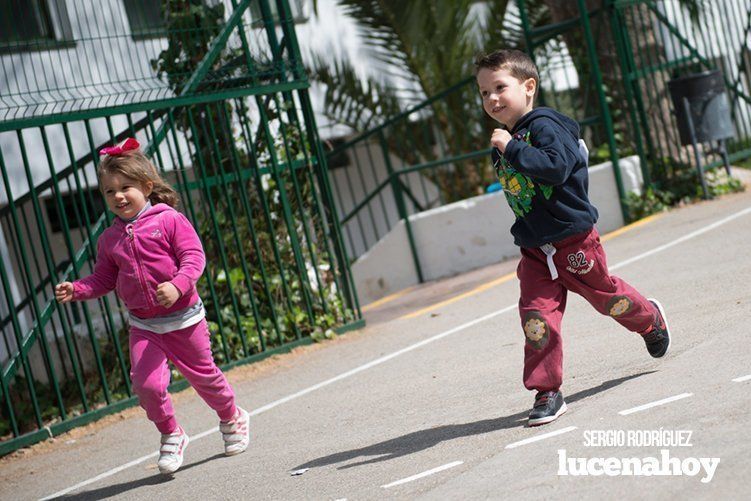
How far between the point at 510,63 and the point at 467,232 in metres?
7.22

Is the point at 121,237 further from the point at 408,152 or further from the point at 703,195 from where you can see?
the point at 408,152

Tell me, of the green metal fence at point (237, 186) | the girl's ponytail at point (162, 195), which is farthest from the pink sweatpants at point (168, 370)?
the green metal fence at point (237, 186)

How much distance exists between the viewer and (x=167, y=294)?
5148 mm

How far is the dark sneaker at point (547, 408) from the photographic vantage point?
4.67 meters

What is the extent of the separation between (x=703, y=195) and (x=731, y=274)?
188 inches

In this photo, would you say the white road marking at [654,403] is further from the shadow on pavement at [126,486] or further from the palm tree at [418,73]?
the palm tree at [418,73]

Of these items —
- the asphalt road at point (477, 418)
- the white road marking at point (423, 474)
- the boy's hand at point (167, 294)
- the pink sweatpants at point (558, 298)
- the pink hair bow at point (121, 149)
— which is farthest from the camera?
the pink hair bow at point (121, 149)

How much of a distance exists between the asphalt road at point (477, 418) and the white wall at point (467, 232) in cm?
245

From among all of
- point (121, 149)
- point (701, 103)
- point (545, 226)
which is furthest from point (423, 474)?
point (701, 103)

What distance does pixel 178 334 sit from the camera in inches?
216

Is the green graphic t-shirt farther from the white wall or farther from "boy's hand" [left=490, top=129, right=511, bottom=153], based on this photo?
the white wall

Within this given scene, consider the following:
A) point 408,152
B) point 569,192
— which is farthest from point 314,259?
point 408,152

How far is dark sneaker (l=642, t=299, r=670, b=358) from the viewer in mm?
5223

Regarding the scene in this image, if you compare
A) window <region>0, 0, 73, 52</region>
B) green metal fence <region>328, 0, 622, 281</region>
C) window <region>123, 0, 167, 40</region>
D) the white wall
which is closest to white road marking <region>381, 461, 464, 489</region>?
window <region>0, 0, 73, 52</region>
